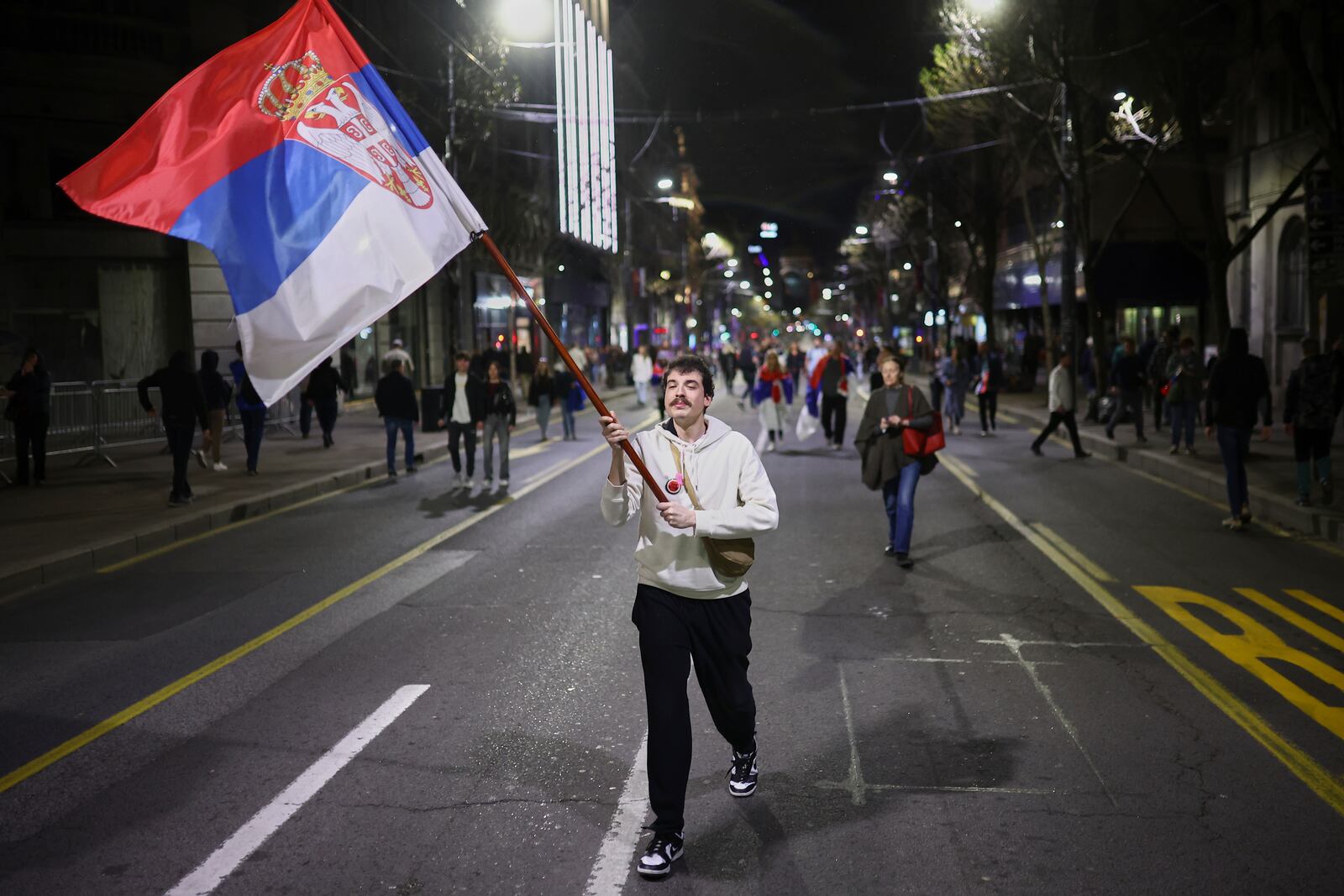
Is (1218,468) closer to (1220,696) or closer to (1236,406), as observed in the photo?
(1236,406)

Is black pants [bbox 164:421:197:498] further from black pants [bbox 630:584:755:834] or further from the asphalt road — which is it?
black pants [bbox 630:584:755:834]

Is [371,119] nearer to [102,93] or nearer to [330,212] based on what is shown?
[330,212]

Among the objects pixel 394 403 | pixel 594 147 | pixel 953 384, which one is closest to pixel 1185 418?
pixel 953 384

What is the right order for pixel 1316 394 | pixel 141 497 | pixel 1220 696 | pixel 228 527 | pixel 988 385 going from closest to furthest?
pixel 1220 696
pixel 1316 394
pixel 228 527
pixel 141 497
pixel 988 385

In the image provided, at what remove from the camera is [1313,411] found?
495 inches

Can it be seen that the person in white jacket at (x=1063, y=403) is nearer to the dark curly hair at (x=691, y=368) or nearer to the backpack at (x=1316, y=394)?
the backpack at (x=1316, y=394)

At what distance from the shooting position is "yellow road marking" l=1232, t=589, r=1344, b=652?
784 centimetres

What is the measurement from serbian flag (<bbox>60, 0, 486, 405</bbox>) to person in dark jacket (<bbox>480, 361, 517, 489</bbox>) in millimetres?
10211

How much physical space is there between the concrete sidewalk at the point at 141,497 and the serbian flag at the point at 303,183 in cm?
595

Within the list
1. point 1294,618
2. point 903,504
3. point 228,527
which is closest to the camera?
point 1294,618

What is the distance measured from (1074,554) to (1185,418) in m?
8.96

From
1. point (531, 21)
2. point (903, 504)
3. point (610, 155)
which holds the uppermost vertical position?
point (531, 21)

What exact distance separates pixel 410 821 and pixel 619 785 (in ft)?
2.85

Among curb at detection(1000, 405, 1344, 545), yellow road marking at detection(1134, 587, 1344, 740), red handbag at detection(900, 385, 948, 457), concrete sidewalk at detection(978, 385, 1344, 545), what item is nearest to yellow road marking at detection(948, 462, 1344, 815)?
yellow road marking at detection(1134, 587, 1344, 740)
